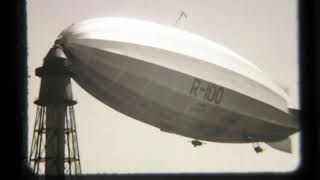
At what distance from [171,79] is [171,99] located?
0.36m

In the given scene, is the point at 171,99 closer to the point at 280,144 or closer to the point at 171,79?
the point at 171,79

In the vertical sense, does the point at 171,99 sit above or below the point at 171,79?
below

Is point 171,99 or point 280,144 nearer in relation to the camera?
point 171,99

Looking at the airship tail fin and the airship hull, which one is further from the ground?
the airship hull

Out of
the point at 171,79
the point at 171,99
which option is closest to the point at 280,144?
the point at 171,99

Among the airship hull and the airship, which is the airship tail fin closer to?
the airship

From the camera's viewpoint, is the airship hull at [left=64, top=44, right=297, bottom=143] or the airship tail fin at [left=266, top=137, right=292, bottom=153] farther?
the airship tail fin at [left=266, top=137, right=292, bottom=153]

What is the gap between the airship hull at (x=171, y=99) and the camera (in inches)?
410

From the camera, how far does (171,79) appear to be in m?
10.7

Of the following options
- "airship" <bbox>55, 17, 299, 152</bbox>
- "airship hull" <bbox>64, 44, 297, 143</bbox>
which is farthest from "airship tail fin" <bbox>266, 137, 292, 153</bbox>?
"airship hull" <bbox>64, 44, 297, 143</bbox>

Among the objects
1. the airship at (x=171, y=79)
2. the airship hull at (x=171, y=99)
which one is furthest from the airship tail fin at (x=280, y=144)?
the airship hull at (x=171, y=99)

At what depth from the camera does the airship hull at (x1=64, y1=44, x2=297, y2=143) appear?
34.2ft

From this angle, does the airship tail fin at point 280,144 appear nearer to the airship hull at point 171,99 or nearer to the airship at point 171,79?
the airship at point 171,79

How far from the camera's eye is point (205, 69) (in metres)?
10.9
